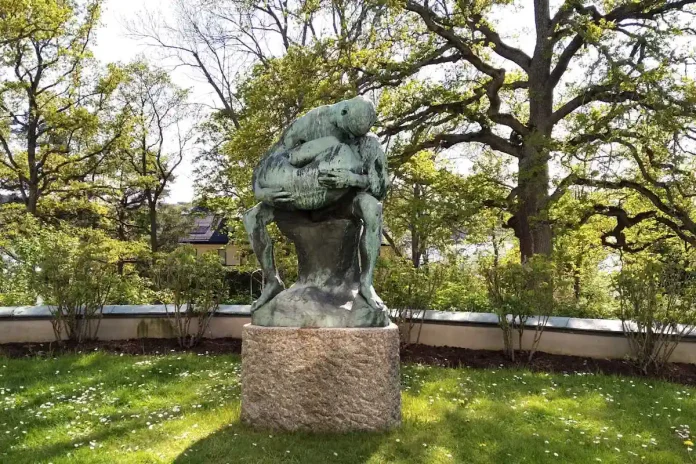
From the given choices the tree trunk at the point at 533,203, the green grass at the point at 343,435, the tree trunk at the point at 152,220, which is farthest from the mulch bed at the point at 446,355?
the tree trunk at the point at 152,220

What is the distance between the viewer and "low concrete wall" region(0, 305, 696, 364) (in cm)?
626

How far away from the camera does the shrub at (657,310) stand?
5.75 m

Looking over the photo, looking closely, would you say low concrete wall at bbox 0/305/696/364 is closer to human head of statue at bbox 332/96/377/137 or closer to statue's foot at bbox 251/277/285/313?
statue's foot at bbox 251/277/285/313

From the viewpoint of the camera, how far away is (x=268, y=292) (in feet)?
12.9

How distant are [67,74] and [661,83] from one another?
49.7 feet

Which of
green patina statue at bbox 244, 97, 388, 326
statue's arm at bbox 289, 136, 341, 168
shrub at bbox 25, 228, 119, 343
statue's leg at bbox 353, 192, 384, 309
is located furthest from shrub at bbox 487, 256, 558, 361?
shrub at bbox 25, 228, 119, 343

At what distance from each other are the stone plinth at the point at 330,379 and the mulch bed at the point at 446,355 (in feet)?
9.03

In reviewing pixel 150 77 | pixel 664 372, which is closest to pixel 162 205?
pixel 150 77

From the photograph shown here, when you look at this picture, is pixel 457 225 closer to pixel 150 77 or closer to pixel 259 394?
pixel 259 394

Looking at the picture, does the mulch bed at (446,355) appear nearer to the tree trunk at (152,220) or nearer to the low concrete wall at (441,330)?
the low concrete wall at (441,330)

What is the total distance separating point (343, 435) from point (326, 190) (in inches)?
63.0

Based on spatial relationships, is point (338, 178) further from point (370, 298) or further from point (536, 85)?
point (536, 85)

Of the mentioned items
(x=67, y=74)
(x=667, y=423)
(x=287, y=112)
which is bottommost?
(x=667, y=423)

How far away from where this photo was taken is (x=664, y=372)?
18.6 feet
